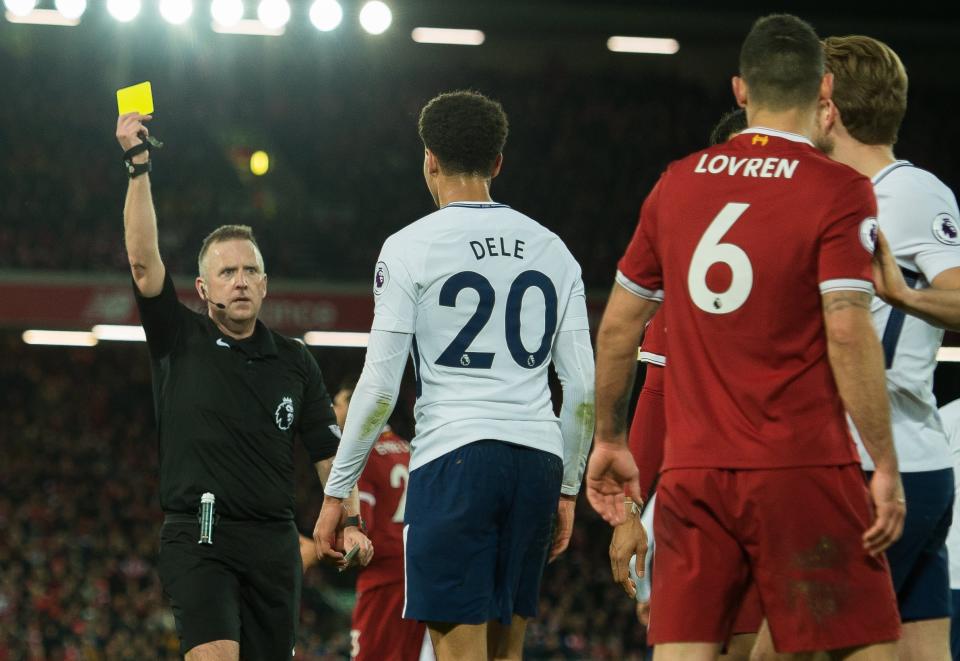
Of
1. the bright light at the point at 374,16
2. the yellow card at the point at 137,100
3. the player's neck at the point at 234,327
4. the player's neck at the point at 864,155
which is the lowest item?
the player's neck at the point at 234,327

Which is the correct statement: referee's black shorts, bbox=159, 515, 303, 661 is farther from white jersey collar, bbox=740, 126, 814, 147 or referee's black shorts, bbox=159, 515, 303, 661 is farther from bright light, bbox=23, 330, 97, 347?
bright light, bbox=23, 330, 97, 347

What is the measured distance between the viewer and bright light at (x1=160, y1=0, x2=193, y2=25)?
18391mm

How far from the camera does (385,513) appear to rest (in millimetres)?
7938

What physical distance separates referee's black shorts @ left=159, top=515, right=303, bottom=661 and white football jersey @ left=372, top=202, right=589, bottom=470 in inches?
50.9

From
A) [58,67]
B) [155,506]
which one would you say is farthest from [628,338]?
[58,67]

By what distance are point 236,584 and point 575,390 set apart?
175 cm


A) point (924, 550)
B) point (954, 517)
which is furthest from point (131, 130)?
point (954, 517)

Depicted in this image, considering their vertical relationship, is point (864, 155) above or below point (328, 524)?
above

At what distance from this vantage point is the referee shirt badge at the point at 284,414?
5562 mm

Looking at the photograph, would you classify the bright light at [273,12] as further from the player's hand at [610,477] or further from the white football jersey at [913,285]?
the player's hand at [610,477]

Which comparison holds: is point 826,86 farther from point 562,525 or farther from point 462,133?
point 562,525

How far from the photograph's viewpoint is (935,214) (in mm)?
3578

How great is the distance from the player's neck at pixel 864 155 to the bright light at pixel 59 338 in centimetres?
2078

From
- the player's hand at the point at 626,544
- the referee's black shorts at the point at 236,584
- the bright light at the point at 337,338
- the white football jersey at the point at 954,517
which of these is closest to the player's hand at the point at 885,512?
the player's hand at the point at 626,544
